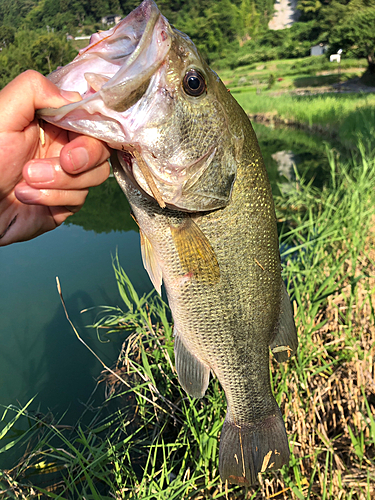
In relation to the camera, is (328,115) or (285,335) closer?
(285,335)

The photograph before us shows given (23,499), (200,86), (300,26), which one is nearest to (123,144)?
(200,86)

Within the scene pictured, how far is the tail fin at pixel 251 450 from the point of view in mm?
1737

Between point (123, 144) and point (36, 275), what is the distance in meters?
6.03

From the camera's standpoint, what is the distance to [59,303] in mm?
5691

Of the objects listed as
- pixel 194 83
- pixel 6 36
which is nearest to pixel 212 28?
pixel 6 36

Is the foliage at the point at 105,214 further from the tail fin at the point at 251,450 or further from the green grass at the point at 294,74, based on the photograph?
the green grass at the point at 294,74

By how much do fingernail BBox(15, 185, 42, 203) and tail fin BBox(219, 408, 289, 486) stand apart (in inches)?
57.5

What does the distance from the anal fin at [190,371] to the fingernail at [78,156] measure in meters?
0.96

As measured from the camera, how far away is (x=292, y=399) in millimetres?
2477

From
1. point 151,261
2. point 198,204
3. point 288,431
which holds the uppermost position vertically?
point 198,204

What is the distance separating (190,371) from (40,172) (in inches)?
45.5

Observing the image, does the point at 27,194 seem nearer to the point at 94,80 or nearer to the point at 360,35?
the point at 94,80

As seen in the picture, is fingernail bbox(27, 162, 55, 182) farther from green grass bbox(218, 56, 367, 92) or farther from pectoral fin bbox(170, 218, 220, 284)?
green grass bbox(218, 56, 367, 92)

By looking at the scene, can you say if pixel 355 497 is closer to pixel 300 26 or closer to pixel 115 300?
pixel 115 300
